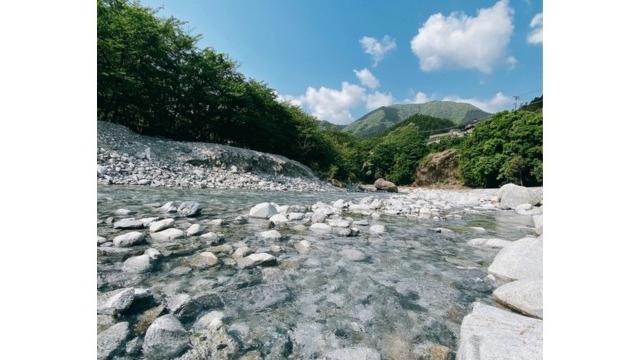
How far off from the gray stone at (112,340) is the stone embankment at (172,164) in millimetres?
8015

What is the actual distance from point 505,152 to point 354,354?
27.2m

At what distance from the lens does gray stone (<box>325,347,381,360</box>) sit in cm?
139

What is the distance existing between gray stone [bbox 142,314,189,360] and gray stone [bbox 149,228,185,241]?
1819 mm

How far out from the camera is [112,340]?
136cm

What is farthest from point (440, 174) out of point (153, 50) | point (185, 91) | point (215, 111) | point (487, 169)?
point (153, 50)

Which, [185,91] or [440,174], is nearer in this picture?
[185,91]

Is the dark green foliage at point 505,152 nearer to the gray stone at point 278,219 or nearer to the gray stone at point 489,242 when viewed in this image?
the gray stone at point 489,242

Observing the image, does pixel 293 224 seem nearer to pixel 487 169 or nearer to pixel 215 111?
pixel 215 111

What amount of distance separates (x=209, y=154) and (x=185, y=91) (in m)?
5.44

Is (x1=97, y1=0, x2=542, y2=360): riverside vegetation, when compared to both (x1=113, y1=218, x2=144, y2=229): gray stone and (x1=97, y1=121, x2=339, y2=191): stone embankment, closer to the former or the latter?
(x1=113, y1=218, x2=144, y2=229): gray stone

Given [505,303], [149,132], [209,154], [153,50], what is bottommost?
[505,303]

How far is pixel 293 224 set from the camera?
4480mm

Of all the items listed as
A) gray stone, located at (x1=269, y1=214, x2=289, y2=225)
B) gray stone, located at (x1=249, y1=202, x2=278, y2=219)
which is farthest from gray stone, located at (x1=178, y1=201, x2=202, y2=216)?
gray stone, located at (x1=269, y1=214, x2=289, y2=225)

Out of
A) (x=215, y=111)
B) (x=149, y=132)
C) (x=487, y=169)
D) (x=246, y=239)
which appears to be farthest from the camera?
(x=487, y=169)
